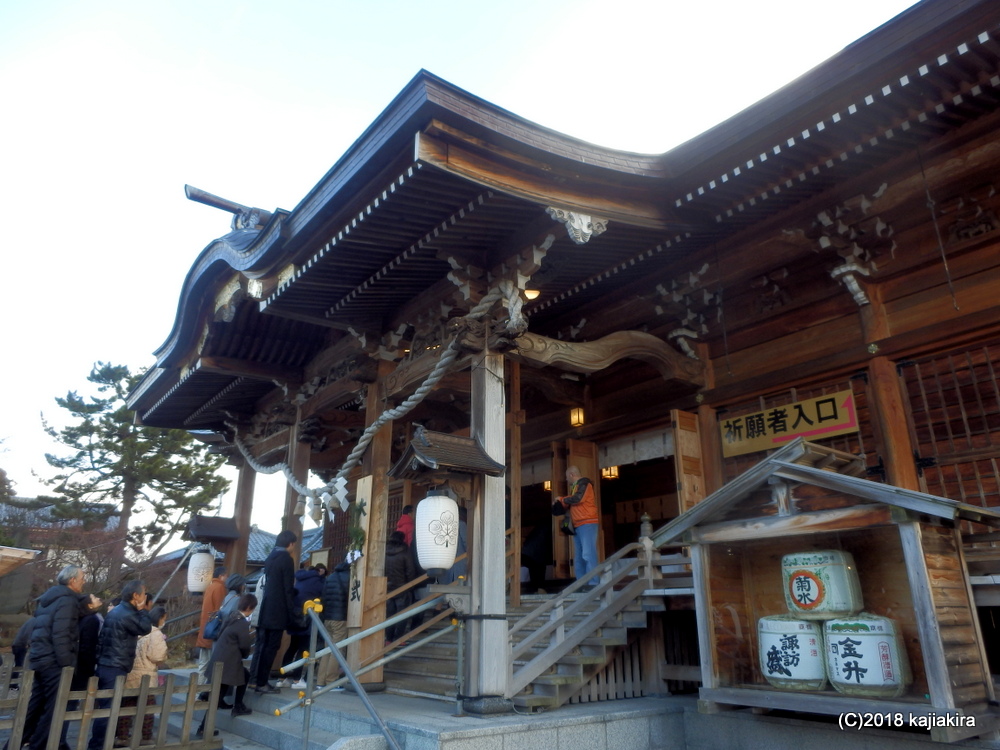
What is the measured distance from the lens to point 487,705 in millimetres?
5031

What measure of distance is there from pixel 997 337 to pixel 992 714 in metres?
3.11

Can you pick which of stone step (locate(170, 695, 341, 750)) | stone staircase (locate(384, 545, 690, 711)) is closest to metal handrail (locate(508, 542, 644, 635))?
stone staircase (locate(384, 545, 690, 711))

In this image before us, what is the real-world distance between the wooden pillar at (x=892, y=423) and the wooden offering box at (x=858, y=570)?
0.83 meters

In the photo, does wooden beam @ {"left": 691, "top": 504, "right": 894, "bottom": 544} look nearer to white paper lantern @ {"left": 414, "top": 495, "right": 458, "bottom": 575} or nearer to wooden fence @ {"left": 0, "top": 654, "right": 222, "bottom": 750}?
white paper lantern @ {"left": 414, "top": 495, "right": 458, "bottom": 575}

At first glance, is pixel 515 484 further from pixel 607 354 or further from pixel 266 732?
pixel 266 732

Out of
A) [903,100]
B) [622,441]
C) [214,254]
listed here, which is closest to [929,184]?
[903,100]

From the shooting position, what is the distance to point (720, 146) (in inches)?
229

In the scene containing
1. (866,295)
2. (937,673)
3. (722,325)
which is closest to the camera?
(937,673)

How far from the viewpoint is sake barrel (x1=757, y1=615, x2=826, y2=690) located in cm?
444

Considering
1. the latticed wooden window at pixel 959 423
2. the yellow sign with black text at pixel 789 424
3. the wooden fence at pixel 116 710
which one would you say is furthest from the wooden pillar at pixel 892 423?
the wooden fence at pixel 116 710

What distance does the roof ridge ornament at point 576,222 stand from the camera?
18.3 feet

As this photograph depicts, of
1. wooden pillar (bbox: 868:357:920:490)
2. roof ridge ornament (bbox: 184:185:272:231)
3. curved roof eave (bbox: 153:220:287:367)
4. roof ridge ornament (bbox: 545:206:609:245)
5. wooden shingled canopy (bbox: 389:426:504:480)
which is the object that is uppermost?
roof ridge ornament (bbox: 184:185:272:231)

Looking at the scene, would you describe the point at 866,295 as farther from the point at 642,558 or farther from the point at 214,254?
the point at 214,254

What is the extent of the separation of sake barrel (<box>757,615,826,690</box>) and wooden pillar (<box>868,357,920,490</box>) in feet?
6.46
